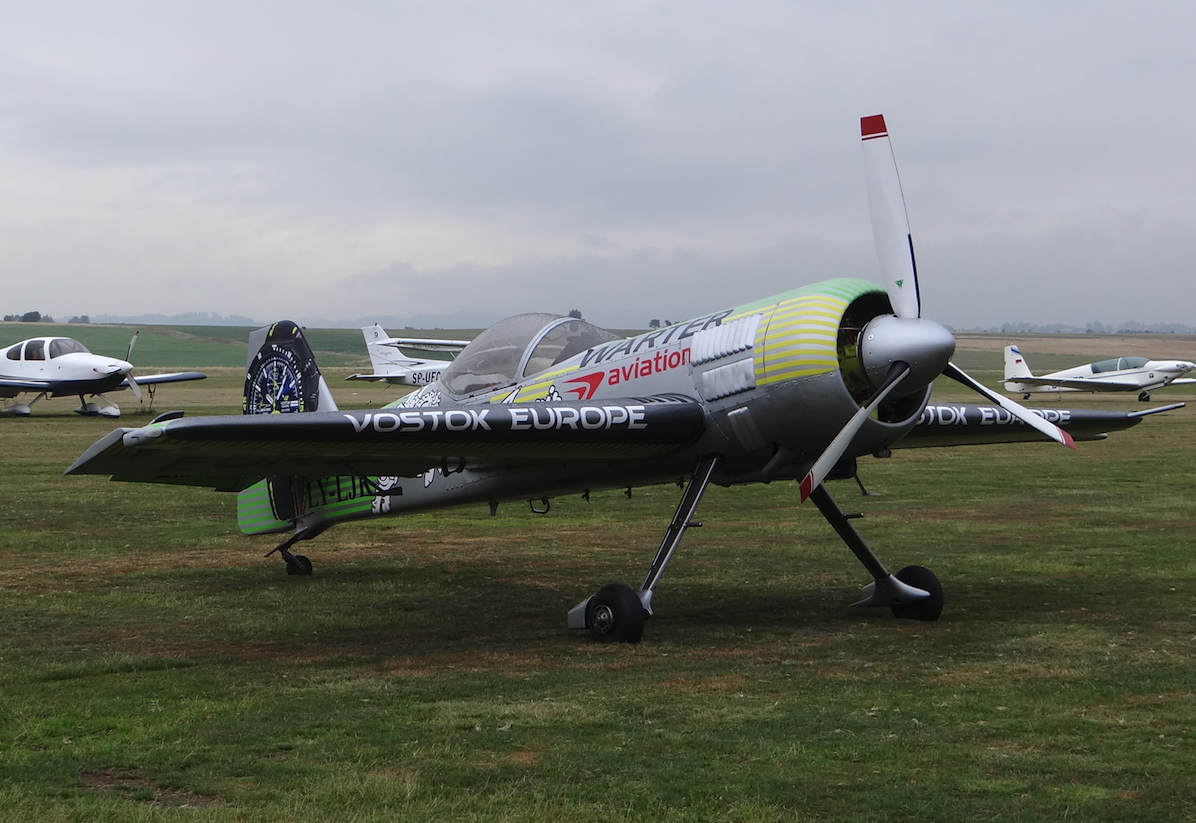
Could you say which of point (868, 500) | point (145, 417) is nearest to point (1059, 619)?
point (868, 500)

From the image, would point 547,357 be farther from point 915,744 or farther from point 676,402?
point 915,744

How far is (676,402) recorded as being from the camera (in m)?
8.95

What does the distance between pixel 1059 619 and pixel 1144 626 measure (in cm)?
64

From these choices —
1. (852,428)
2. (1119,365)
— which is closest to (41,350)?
(852,428)

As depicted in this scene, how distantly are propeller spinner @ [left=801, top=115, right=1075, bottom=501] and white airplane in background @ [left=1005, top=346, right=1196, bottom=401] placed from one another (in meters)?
54.0

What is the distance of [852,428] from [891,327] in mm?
774

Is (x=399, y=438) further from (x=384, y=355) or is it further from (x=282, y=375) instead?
(x=384, y=355)

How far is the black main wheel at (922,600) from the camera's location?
9.66 meters

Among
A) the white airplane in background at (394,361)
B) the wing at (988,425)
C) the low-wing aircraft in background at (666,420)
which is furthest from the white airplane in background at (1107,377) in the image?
the low-wing aircraft in background at (666,420)

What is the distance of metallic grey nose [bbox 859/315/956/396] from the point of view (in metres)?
8.08

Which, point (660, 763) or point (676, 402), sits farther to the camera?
point (676, 402)

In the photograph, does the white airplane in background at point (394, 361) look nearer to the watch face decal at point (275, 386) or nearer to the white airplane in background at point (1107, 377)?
the white airplane in background at point (1107, 377)

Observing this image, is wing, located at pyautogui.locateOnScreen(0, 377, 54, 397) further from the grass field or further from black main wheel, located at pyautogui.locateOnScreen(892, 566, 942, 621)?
black main wheel, located at pyautogui.locateOnScreen(892, 566, 942, 621)

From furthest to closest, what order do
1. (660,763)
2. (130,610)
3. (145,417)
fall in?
1. (145,417)
2. (130,610)
3. (660,763)
